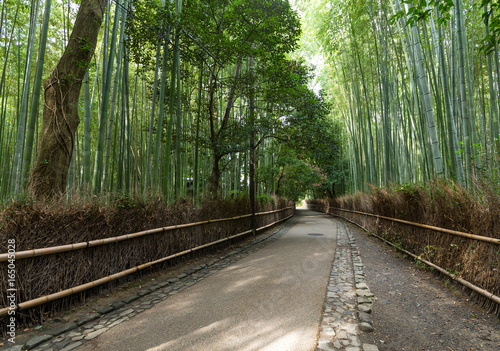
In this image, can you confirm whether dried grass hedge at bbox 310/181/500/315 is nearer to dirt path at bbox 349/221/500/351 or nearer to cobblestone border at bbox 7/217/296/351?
dirt path at bbox 349/221/500/351

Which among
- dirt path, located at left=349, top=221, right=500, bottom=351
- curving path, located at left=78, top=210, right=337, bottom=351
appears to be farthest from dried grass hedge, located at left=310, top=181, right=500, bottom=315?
curving path, located at left=78, top=210, right=337, bottom=351

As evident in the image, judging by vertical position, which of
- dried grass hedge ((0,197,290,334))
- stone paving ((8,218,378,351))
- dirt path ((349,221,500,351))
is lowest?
dirt path ((349,221,500,351))

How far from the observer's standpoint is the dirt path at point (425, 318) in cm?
175

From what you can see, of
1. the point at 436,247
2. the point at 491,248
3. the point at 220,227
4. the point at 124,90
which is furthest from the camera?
the point at 220,227

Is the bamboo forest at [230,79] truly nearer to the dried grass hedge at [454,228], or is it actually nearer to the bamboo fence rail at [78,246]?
the dried grass hedge at [454,228]

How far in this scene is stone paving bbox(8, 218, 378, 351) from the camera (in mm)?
1721

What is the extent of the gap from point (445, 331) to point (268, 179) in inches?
361

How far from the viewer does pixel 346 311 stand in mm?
2227

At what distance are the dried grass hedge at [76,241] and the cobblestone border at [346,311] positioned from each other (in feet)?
6.78

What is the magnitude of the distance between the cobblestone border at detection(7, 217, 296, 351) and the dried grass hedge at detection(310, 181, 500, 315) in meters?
2.82

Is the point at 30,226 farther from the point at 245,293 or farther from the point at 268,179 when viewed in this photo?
the point at 268,179

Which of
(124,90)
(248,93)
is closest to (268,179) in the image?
(248,93)

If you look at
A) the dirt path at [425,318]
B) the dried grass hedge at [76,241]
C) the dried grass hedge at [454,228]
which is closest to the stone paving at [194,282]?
the dirt path at [425,318]

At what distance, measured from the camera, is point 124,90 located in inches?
179
